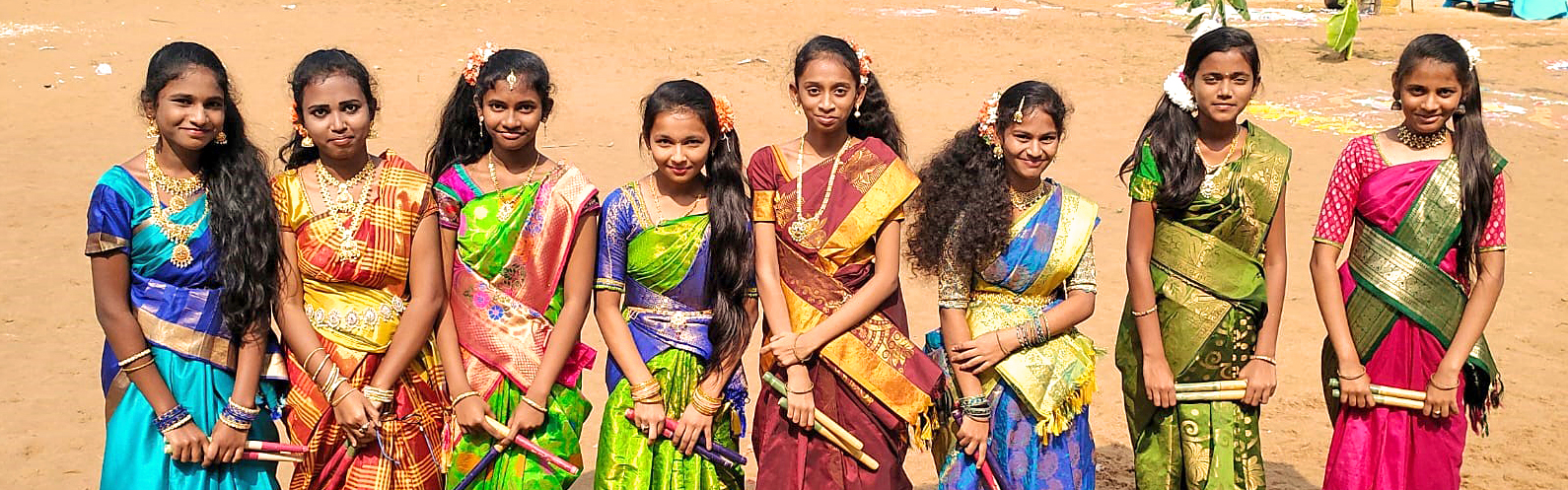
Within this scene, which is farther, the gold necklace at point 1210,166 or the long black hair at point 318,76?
the gold necklace at point 1210,166

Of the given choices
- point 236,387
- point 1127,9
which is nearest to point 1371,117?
point 1127,9

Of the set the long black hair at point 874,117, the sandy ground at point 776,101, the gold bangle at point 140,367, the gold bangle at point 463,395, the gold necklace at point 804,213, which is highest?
the long black hair at point 874,117

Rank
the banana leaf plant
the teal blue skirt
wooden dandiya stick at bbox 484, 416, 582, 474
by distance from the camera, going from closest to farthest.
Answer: the teal blue skirt
wooden dandiya stick at bbox 484, 416, 582, 474
the banana leaf plant

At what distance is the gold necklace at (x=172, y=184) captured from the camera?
3.31m

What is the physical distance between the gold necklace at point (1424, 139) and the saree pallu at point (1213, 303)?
342mm

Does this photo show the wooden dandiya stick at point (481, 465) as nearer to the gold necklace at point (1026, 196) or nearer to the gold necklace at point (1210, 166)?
the gold necklace at point (1026, 196)

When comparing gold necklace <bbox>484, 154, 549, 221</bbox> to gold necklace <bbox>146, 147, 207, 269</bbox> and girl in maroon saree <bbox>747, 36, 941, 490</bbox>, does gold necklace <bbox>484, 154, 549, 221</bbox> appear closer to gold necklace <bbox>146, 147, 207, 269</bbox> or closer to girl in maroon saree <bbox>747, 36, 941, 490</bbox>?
girl in maroon saree <bbox>747, 36, 941, 490</bbox>

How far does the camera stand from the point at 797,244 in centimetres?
372

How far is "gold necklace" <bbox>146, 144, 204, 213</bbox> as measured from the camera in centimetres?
331

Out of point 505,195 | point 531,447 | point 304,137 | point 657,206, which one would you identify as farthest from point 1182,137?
point 304,137

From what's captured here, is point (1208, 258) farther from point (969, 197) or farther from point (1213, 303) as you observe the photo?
point (969, 197)

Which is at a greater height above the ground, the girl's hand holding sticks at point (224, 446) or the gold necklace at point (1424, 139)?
A: the gold necklace at point (1424, 139)

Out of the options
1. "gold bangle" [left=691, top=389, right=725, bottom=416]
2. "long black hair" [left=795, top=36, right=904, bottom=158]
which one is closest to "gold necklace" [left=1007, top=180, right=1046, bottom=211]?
"long black hair" [left=795, top=36, right=904, bottom=158]

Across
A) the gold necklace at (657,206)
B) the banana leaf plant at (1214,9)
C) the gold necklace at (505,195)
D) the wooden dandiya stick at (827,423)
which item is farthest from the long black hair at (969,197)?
the banana leaf plant at (1214,9)
